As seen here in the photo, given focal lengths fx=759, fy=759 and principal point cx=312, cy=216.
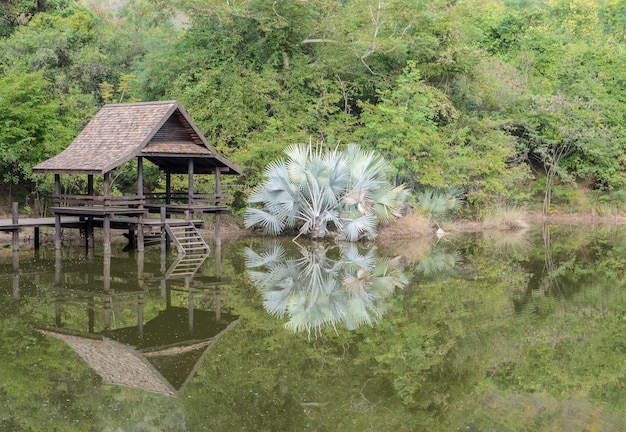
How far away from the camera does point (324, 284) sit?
16672 millimetres

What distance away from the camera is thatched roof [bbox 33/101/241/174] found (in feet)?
67.1

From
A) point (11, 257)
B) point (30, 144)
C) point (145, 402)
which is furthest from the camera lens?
point (30, 144)

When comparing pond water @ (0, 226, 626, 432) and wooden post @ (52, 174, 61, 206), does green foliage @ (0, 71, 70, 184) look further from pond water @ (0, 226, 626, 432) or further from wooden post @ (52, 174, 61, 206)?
pond water @ (0, 226, 626, 432)

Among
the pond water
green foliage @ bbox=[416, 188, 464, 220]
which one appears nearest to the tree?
green foliage @ bbox=[416, 188, 464, 220]

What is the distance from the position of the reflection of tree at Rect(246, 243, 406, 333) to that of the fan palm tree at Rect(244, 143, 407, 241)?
78.2 inches

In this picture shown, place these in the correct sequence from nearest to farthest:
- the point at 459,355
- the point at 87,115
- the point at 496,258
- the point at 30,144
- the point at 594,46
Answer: the point at 459,355
the point at 496,258
the point at 30,144
the point at 87,115
the point at 594,46

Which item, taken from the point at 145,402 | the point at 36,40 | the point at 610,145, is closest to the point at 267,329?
the point at 145,402

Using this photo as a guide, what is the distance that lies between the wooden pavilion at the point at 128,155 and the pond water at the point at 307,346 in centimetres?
155

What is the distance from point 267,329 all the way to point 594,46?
110 feet

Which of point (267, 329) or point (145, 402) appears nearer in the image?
point (145, 402)

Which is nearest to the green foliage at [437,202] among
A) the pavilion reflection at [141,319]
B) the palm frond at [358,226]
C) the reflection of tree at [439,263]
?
the palm frond at [358,226]

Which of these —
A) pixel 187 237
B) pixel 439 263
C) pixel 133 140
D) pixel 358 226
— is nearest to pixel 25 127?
pixel 133 140

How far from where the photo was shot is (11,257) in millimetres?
20234

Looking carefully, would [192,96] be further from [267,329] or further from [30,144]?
[267,329]
